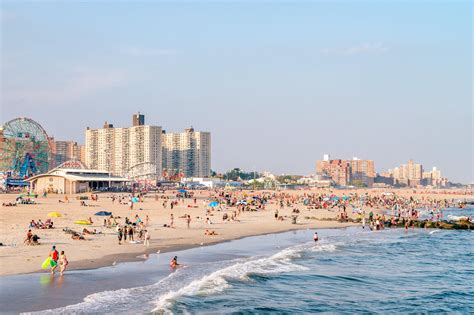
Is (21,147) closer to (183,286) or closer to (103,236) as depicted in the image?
(103,236)

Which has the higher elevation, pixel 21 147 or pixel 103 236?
pixel 21 147

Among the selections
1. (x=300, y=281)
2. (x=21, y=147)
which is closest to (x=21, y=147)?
(x=21, y=147)

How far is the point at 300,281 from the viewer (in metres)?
23.2

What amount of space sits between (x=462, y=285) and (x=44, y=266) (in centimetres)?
1899

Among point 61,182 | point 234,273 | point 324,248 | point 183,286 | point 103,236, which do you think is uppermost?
point 61,182

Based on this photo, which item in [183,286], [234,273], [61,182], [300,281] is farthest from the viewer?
[61,182]

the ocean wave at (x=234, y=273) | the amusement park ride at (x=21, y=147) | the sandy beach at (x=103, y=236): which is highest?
the amusement park ride at (x=21, y=147)

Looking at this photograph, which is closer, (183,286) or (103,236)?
(183,286)

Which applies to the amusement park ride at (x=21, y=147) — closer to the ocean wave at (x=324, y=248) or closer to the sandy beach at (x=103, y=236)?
the sandy beach at (x=103, y=236)

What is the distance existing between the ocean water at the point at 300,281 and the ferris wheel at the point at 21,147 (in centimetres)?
8596

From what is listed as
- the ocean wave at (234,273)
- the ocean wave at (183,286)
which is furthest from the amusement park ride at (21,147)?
the ocean wave at (183,286)

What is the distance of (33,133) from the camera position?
379 feet

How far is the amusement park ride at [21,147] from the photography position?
110 m

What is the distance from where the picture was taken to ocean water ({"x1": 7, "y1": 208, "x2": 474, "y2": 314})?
17469 millimetres
